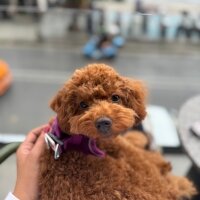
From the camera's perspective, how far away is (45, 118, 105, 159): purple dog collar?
2.46 ft

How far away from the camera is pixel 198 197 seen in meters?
1.15

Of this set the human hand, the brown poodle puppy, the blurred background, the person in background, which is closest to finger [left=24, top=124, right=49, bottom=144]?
the human hand

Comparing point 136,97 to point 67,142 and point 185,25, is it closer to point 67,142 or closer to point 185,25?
point 67,142

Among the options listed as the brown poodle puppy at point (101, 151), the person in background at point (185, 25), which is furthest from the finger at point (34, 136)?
the person in background at point (185, 25)

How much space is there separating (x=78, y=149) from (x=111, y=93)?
0.15m

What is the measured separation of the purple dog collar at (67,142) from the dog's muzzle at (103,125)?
0.10 metres

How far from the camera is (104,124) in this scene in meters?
0.65

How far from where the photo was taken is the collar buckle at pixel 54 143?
746 mm

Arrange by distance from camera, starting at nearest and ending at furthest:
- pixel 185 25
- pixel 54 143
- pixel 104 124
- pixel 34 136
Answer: pixel 104 124
pixel 54 143
pixel 34 136
pixel 185 25

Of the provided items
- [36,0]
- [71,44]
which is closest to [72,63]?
[71,44]

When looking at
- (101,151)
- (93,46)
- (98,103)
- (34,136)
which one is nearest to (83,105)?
(98,103)

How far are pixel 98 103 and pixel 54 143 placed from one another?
0.14m

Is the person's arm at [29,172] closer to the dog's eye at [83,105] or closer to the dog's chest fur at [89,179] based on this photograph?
the dog's chest fur at [89,179]

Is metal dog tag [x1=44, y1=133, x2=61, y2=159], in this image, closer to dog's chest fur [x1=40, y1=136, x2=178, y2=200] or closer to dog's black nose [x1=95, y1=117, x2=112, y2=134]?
dog's chest fur [x1=40, y1=136, x2=178, y2=200]
